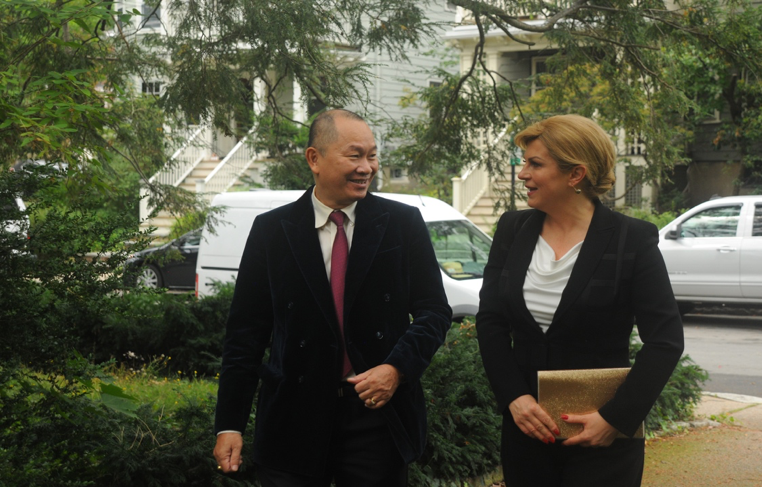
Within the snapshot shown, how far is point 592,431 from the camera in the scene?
2.78m

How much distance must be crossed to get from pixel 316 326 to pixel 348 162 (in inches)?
23.1

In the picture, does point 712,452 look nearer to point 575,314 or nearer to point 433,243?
A: point 575,314

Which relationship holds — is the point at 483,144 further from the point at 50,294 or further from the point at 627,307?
the point at 627,307

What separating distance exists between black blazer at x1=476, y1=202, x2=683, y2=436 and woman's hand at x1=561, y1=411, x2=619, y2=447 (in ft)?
0.08

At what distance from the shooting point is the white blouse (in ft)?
9.63

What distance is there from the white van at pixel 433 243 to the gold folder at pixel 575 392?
23.4 ft

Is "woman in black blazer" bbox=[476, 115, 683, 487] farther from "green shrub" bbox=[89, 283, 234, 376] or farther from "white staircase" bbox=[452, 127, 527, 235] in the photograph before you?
"white staircase" bbox=[452, 127, 527, 235]

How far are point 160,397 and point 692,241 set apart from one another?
968cm

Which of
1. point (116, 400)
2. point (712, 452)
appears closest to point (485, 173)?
point (712, 452)

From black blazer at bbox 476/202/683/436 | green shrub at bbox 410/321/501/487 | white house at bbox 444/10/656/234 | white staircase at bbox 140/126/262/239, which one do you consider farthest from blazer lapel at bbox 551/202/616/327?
white staircase at bbox 140/126/262/239

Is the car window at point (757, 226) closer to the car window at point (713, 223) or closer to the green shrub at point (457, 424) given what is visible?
the car window at point (713, 223)

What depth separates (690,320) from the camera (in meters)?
14.4

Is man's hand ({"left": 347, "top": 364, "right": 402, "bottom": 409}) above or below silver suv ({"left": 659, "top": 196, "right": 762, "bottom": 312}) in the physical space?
above

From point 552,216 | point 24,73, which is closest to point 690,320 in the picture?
point 24,73
